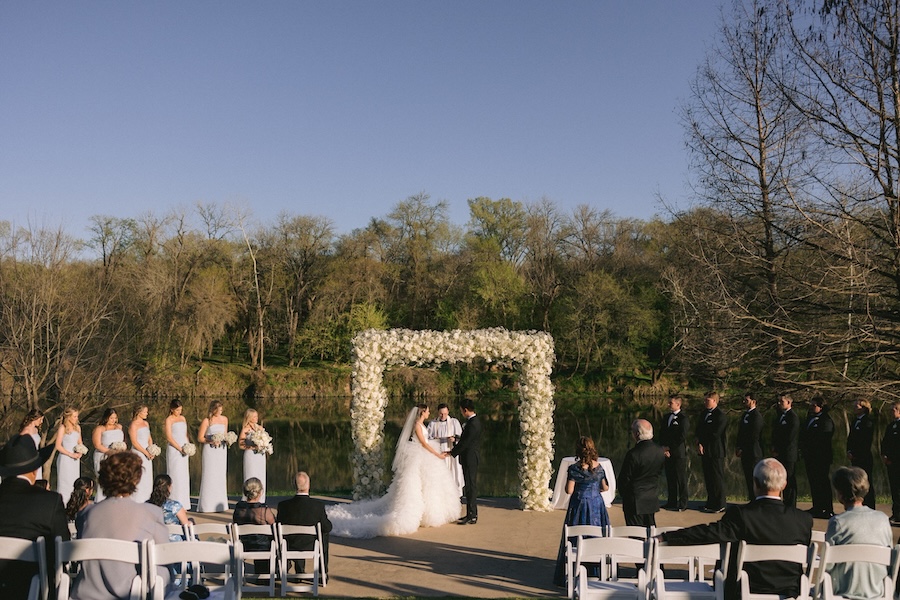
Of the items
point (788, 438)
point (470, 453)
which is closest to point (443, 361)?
point (470, 453)

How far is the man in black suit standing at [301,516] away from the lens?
24.6ft

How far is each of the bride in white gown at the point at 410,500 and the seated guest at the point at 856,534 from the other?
6016 mm

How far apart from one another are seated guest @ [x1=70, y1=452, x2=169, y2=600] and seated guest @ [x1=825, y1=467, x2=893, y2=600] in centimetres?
437

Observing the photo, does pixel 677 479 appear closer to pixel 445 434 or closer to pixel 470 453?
pixel 470 453

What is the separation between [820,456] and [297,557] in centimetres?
713

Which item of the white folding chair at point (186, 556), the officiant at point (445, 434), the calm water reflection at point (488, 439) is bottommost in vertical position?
the calm water reflection at point (488, 439)

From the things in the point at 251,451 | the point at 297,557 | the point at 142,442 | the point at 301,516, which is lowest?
the point at 297,557

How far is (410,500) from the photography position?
10383mm

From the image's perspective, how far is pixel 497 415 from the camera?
36312 mm

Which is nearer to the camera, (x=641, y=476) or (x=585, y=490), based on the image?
(x=585, y=490)

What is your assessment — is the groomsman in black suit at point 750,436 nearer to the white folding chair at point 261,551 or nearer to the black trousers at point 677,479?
the black trousers at point 677,479

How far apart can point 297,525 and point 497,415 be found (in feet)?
96.4

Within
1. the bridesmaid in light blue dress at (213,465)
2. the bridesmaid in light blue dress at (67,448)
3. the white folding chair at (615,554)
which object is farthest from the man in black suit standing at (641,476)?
the bridesmaid in light blue dress at (67,448)

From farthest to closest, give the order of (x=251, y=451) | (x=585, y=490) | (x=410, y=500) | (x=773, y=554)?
(x=251, y=451), (x=410, y=500), (x=585, y=490), (x=773, y=554)
